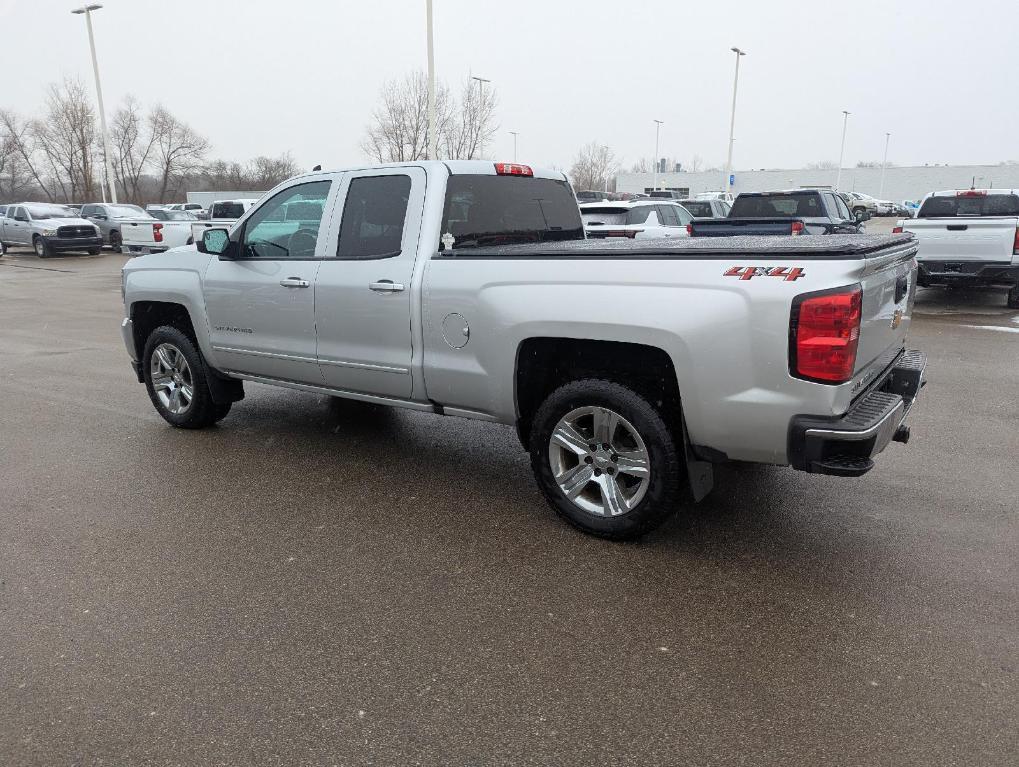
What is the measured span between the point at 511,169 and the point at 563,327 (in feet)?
5.79

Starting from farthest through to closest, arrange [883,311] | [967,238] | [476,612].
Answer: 1. [967,238]
2. [883,311]
3. [476,612]

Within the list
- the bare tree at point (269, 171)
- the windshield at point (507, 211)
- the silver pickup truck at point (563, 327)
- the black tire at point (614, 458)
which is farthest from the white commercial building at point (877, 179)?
the black tire at point (614, 458)

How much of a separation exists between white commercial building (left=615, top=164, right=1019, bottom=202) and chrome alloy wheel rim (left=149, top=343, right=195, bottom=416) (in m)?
79.8

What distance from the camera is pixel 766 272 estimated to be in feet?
11.0

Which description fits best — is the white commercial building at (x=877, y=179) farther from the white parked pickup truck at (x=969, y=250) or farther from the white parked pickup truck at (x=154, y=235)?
the white parked pickup truck at (x=969, y=250)

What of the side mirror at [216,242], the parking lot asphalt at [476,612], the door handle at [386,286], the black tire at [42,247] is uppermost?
the side mirror at [216,242]

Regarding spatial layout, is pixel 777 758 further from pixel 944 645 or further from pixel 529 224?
pixel 529 224

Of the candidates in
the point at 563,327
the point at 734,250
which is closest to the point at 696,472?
the point at 563,327

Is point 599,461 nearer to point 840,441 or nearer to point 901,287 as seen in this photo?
point 840,441

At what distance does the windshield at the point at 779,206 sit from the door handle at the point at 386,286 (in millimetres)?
10779

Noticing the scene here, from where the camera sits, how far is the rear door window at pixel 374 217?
475 centimetres

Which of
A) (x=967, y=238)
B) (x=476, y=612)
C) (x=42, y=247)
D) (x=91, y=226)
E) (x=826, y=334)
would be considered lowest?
(x=42, y=247)

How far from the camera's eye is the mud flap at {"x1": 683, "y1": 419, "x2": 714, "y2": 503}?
380 cm

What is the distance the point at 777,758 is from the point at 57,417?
6.27 metres
